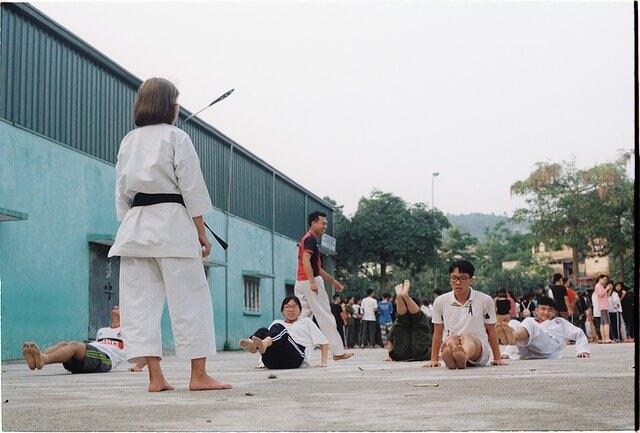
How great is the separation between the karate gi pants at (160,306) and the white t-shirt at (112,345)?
317 centimetres

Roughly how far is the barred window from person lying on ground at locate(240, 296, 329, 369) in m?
18.6

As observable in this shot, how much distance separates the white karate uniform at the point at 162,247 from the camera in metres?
5.33

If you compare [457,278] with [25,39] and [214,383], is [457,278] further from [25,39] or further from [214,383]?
[25,39]

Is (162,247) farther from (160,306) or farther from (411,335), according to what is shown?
(411,335)

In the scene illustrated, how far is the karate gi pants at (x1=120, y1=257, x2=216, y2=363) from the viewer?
17.6ft

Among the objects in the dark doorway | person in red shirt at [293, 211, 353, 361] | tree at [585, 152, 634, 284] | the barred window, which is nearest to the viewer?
person in red shirt at [293, 211, 353, 361]

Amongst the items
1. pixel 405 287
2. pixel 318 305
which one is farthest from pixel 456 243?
pixel 405 287

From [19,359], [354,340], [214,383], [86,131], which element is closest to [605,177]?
[354,340]

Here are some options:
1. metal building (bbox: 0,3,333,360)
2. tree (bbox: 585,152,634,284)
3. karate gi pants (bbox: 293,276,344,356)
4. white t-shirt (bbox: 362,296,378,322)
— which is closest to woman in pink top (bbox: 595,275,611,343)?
white t-shirt (bbox: 362,296,378,322)

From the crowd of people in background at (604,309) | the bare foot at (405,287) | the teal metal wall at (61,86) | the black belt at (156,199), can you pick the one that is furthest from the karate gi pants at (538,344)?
the crowd of people in background at (604,309)

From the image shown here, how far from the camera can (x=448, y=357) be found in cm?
783

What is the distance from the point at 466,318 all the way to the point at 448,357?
614mm

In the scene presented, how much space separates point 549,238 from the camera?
45.4 metres

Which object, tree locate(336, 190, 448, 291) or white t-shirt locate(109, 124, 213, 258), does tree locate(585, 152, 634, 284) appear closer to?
tree locate(336, 190, 448, 291)
